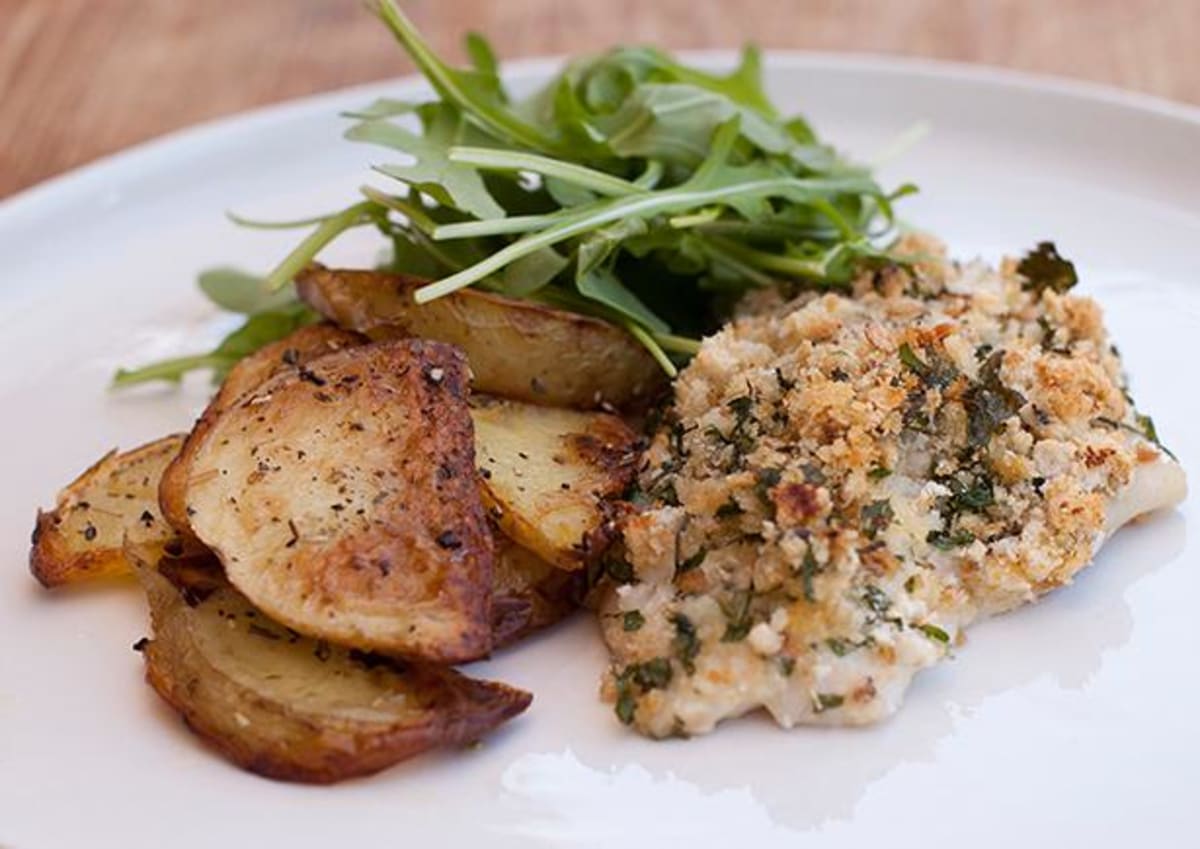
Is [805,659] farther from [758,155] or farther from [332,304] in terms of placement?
[758,155]

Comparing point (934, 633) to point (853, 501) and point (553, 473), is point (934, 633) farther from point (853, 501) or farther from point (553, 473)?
point (553, 473)

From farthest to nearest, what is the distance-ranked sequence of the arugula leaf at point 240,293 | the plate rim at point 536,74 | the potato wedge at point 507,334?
the plate rim at point 536,74, the arugula leaf at point 240,293, the potato wedge at point 507,334

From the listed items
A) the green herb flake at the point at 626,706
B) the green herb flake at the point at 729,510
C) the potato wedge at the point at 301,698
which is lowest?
A: the green herb flake at the point at 626,706

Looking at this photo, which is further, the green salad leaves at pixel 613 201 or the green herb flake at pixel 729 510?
the green salad leaves at pixel 613 201

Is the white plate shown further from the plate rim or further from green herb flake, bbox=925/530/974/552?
the plate rim

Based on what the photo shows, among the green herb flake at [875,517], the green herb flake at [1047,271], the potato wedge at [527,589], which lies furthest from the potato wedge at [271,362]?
the green herb flake at [1047,271]

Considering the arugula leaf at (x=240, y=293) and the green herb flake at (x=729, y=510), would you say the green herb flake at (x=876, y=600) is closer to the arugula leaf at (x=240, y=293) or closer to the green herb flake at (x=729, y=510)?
the green herb flake at (x=729, y=510)

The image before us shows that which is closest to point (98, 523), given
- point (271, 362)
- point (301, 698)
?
point (271, 362)
